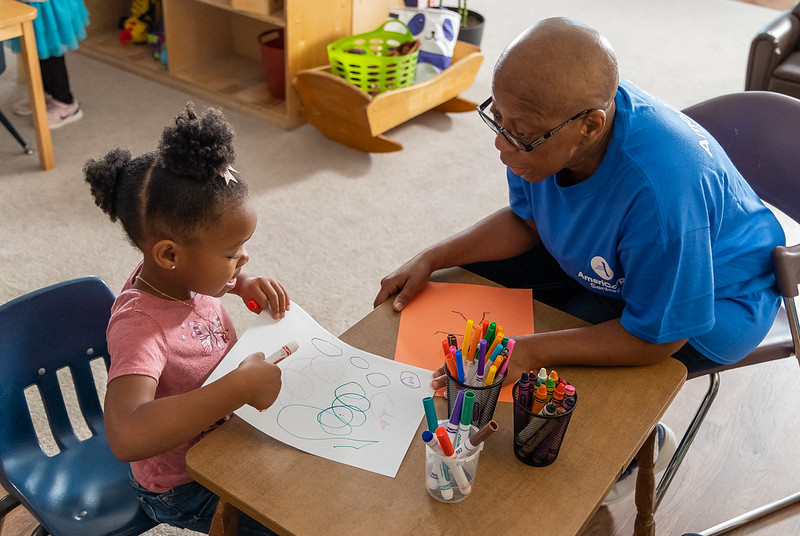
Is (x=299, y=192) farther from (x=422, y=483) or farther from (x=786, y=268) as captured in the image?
(x=422, y=483)

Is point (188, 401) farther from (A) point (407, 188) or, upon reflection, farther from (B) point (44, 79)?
(B) point (44, 79)

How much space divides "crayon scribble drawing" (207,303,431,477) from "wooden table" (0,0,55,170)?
1788 mm

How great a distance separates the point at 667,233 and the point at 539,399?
34cm

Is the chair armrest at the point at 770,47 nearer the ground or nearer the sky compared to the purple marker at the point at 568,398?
nearer the ground

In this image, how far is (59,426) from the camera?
1.32 meters

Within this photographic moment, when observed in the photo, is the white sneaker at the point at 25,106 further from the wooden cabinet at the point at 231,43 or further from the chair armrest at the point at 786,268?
the chair armrest at the point at 786,268

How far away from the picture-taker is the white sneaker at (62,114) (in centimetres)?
307

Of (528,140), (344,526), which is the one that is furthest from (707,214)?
(344,526)

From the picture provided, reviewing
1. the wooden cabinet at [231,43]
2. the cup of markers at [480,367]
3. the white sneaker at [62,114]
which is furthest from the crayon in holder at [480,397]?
the white sneaker at [62,114]

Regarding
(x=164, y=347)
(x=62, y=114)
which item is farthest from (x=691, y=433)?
(x=62, y=114)

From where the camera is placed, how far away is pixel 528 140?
45.4 inches

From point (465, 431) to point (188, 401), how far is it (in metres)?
0.36

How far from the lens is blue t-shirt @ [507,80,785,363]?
1134 millimetres

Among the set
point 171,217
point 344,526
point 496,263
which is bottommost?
point 496,263
